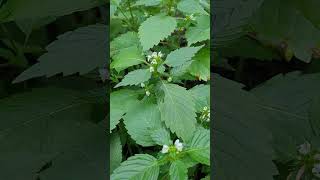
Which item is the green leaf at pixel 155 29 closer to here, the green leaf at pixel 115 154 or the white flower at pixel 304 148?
the green leaf at pixel 115 154

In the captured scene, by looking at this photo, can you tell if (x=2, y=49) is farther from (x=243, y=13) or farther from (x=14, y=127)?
(x=243, y=13)

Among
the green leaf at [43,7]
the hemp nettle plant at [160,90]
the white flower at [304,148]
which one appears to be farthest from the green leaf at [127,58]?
the white flower at [304,148]

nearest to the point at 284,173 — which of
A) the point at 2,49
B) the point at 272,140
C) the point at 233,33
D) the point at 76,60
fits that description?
the point at 272,140

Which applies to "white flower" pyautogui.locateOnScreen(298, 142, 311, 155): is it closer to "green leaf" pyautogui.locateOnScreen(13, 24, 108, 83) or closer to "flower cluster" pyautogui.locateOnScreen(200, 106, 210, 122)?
"flower cluster" pyautogui.locateOnScreen(200, 106, 210, 122)

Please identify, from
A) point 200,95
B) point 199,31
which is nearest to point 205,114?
point 200,95

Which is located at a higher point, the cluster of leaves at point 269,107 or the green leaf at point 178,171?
the cluster of leaves at point 269,107

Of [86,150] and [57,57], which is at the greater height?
[57,57]

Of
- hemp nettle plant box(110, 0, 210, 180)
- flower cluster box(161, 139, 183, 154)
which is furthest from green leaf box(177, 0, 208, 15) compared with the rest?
flower cluster box(161, 139, 183, 154)
